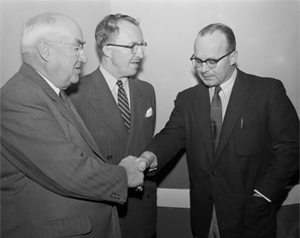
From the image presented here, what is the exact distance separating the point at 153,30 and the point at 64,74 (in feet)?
5.57

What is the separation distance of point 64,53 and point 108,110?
2.30 feet

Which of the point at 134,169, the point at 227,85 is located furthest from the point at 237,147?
the point at 134,169

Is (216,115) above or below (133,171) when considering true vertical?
above

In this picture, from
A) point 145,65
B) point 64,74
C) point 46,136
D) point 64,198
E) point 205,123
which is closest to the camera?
point 46,136

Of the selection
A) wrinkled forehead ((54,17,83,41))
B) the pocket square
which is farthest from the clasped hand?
wrinkled forehead ((54,17,83,41))

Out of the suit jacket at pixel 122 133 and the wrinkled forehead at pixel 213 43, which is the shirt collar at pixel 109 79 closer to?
the suit jacket at pixel 122 133

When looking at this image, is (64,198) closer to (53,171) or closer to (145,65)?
(53,171)

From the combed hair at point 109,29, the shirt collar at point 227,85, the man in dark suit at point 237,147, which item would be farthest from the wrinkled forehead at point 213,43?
the combed hair at point 109,29

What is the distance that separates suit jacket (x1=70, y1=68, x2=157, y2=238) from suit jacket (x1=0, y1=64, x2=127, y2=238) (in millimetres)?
622

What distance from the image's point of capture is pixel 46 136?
67.7 inches

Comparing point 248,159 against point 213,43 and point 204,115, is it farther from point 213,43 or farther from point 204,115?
point 213,43

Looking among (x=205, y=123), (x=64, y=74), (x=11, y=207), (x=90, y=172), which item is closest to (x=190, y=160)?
(x=205, y=123)

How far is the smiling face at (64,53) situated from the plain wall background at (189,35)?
1187 millimetres

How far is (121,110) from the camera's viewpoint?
8.68ft
